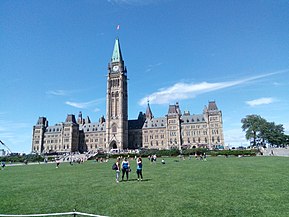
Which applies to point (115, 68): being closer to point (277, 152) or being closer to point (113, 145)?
point (113, 145)

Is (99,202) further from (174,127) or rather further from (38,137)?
(38,137)

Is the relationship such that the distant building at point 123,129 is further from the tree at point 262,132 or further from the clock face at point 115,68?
the tree at point 262,132

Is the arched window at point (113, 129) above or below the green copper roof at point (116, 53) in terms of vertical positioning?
below

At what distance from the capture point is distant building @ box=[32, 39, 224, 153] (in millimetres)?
100725

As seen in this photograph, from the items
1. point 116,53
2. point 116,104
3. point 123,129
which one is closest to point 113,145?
point 123,129

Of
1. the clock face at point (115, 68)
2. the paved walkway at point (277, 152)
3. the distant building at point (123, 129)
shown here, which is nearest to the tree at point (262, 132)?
the distant building at point (123, 129)

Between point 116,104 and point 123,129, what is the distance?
43.4 feet

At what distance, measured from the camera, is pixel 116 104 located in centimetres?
11006

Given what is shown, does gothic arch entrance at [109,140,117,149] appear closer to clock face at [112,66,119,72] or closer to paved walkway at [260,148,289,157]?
clock face at [112,66,119,72]

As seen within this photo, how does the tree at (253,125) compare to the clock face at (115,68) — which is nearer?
the tree at (253,125)

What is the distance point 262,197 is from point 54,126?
433 feet

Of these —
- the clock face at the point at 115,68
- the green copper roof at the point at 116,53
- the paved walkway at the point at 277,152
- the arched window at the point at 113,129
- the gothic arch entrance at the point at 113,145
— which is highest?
the green copper roof at the point at 116,53

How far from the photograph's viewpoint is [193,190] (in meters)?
12.7

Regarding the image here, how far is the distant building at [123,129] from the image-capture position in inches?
3966
